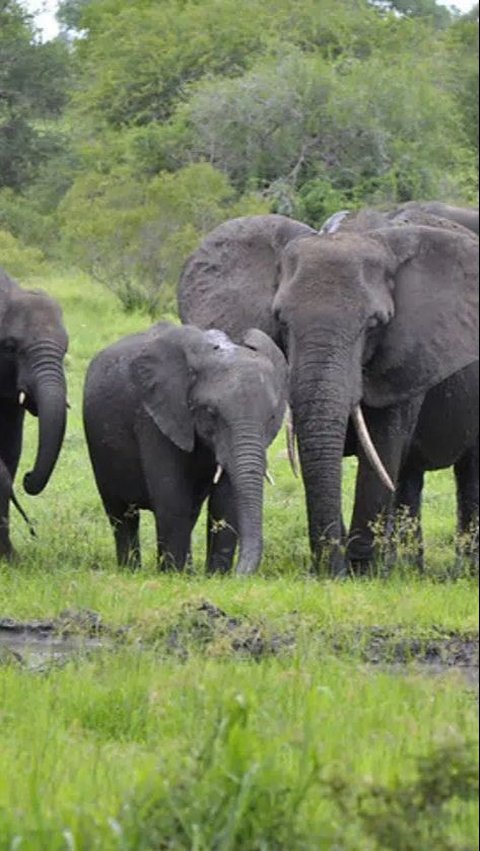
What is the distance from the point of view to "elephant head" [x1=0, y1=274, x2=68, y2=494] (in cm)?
1202

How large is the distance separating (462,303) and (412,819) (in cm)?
637

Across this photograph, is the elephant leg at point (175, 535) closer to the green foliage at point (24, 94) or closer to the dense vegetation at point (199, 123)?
the dense vegetation at point (199, 123)

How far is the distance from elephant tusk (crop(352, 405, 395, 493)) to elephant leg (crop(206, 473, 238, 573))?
0.77 metres

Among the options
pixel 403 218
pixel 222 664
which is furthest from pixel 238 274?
pixel 222 664

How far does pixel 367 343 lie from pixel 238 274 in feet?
4.90

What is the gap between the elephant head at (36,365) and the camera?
12016 millimetres

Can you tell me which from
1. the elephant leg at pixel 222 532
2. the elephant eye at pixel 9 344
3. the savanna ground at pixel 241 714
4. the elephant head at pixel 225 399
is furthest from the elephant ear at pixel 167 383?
the elephant eye at pixel 9 344

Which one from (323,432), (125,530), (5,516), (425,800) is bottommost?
(125,530)

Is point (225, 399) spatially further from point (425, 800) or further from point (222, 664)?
point (425, 800)

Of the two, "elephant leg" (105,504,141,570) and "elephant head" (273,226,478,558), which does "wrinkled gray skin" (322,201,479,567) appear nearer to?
"elephant head" (273,226,478,558)

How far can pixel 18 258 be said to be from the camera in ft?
73.4

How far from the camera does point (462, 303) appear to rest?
33.9 feet

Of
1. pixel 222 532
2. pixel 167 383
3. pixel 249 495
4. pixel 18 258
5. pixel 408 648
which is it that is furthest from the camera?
pixel 18 258

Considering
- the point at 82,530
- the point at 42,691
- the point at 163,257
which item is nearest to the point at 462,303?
the point at 82,530
